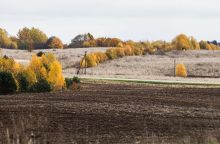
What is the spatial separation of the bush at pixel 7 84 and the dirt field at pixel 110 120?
869cm

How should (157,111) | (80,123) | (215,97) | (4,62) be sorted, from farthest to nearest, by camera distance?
1. (4,62)
2. (215,97)
3. (157,111)
4. (80,123)

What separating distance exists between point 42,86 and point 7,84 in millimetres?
3942

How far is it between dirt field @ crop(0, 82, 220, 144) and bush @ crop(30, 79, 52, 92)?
983 centimetres

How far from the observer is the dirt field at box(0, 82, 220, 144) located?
28486 mm

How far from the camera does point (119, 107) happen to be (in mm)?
44219

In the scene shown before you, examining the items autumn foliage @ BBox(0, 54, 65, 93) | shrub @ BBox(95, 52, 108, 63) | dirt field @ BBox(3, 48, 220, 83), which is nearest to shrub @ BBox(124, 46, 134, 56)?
dirt field @ BBox(3, 48, 220, 83)

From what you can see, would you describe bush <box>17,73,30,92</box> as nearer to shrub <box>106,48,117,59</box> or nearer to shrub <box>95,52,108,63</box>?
shrub <box>95,52,108,63</box>

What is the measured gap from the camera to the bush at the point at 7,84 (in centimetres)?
6150

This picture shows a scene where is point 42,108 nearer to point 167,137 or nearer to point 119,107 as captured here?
point 119,107

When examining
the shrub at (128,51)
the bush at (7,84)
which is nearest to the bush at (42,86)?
the bush at (7,84)

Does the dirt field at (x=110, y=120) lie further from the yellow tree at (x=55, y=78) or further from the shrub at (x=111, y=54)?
the shrub at (x=111, y=54)

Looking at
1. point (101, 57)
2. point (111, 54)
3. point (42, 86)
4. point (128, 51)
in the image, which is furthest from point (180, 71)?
point (42, 86)

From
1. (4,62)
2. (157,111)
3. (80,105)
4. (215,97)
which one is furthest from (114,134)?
(4,62)

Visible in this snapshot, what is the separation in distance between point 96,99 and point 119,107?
25.4ft
